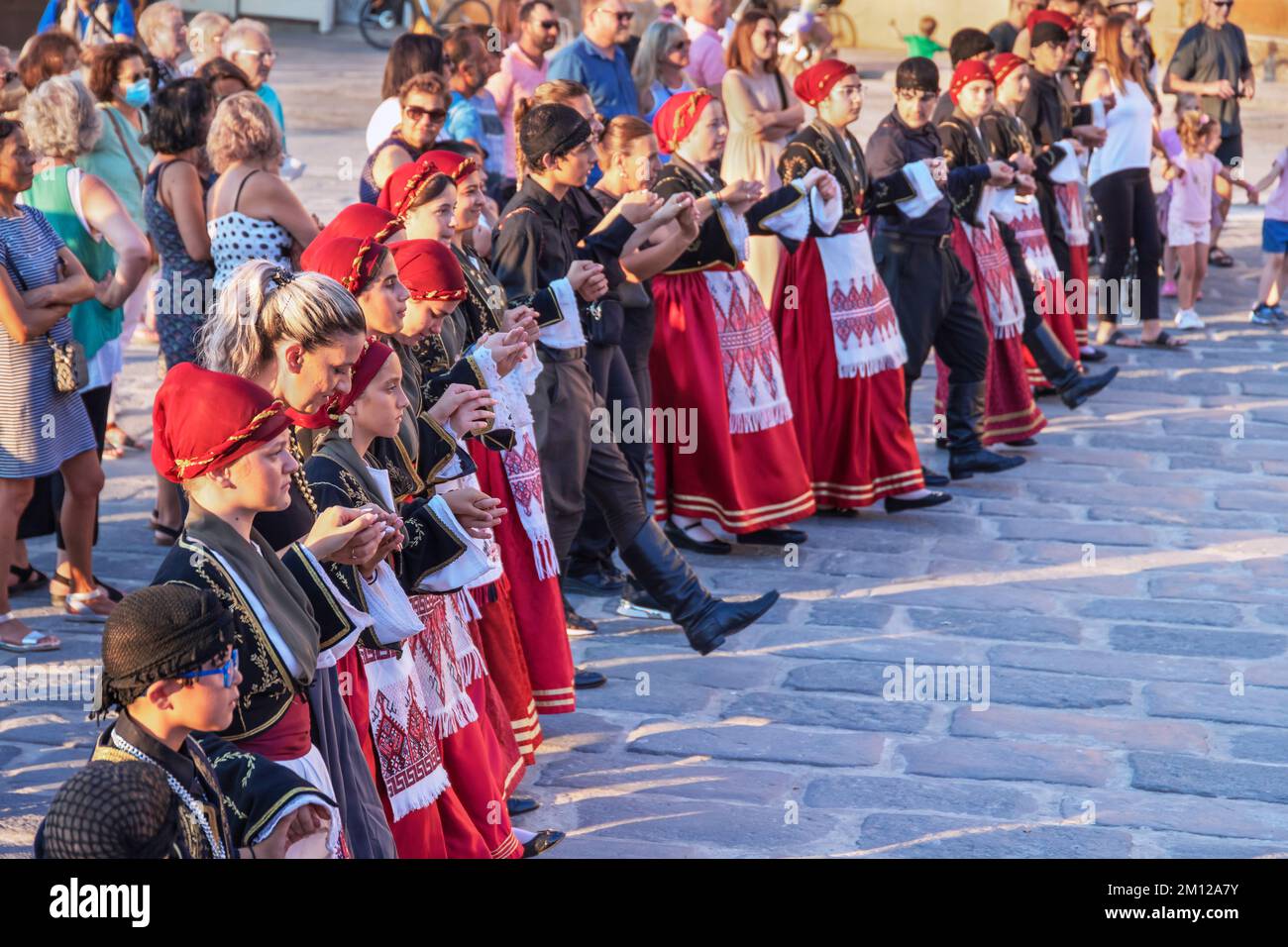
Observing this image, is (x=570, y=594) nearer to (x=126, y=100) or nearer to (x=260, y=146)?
(x=260, y=146)

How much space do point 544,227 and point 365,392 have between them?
2.20 metres

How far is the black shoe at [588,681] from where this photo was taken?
18.9ft

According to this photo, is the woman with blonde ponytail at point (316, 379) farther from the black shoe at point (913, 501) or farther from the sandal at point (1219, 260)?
the sandal at point (1219, 260)

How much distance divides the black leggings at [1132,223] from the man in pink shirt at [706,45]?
2577mm

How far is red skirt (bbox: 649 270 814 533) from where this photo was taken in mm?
7082

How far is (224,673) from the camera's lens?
272 cm

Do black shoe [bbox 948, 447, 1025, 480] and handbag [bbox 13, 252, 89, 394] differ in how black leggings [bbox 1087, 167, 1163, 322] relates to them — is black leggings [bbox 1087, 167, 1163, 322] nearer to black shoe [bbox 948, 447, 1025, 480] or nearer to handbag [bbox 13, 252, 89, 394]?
black shoe [bbox 948, 447, 1025, 480]

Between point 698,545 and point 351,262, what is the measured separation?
3.48 meters

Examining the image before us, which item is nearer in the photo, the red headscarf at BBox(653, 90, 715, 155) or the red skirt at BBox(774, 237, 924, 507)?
the red headscarf at BBox(653, 90, 715, 155)

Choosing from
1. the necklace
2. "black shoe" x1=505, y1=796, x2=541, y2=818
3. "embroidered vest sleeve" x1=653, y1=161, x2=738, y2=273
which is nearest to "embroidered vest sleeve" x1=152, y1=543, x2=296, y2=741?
the necklace

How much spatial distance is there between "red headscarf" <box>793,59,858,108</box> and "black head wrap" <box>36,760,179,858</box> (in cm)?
561

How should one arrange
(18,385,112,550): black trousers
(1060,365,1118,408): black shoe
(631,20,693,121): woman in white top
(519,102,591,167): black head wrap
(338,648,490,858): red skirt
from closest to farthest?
(338,648,490,858): red skirt, (519,102,591,167): black head wrap, (18,385,112,550): black trousers, (1060,365,1118,408): black shoe, (631,20,693,121): woman in white top

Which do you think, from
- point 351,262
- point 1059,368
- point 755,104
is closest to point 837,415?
point 1059,368

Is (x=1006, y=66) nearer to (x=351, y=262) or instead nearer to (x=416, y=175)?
(x=416, y=175)
